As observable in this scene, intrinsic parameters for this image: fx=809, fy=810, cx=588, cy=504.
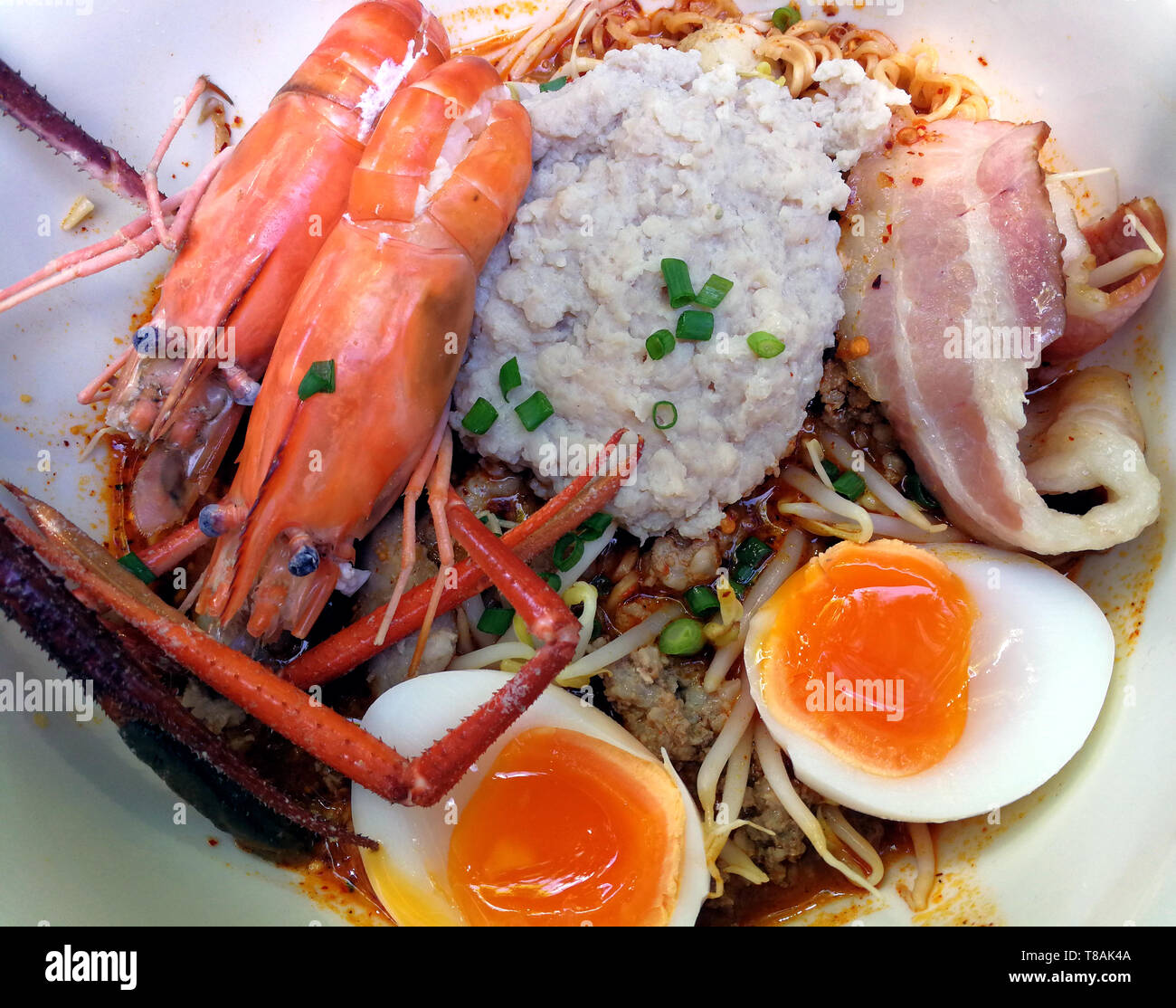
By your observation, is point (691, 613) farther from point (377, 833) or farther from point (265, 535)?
point (265, 535)

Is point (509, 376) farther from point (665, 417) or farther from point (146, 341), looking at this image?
point (146, 341)

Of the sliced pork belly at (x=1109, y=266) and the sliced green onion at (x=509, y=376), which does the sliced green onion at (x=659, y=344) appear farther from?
the sliced pork belly at (x=1109, y=266)

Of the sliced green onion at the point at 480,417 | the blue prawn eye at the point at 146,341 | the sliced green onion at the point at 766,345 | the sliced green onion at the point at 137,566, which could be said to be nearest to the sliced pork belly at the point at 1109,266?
the sliced green onion at the point at 766,345

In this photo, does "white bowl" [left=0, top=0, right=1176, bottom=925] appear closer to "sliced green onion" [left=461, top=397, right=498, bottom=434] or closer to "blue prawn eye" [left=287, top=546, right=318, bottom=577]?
"blue prawn eye" [left=287, top=546, right=318, bottom=577]

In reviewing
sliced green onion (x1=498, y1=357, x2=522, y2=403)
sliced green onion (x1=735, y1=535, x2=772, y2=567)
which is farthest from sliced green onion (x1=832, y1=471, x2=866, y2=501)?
sliced green onion (x1=498, y1=357, x2=522, y2=403)

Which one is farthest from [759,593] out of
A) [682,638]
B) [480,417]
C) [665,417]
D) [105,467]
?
[105,467]
